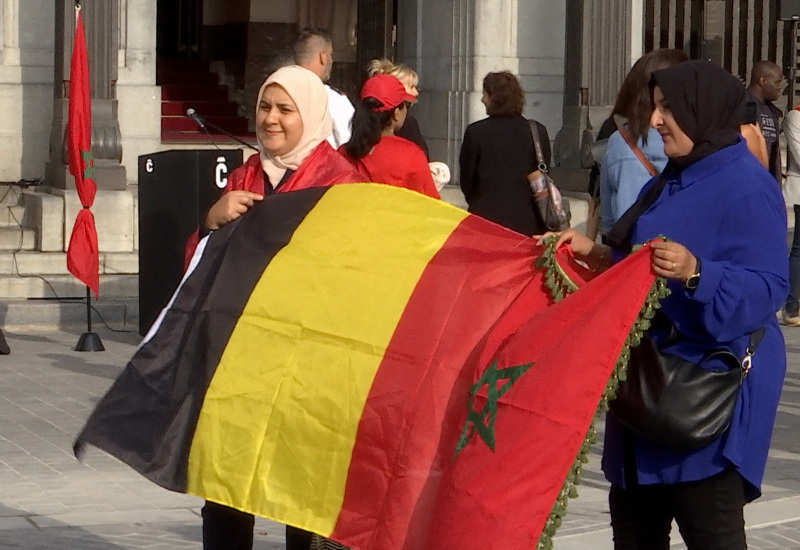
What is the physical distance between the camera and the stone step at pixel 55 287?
13.1m

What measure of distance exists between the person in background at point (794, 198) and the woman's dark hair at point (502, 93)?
3.76m

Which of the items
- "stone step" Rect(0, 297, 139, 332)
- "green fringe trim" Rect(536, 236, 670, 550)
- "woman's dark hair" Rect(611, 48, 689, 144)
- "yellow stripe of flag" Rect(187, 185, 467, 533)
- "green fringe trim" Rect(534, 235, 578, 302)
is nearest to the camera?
"green fringe trim" Rect(536, 236, 670, 550)

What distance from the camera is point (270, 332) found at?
4.66 m

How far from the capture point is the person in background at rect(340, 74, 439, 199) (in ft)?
21.0

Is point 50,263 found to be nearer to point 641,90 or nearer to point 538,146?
point 538,146

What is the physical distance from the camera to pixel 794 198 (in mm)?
13508

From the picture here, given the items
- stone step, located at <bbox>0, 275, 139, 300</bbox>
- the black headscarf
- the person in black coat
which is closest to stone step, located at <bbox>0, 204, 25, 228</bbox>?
stone step, located at <bbox>0, 275, 139, 300</bbox>

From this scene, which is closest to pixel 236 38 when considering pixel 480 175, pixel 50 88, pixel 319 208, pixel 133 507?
pixel 50 88

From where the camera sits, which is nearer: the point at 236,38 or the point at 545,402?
the point at 545,402

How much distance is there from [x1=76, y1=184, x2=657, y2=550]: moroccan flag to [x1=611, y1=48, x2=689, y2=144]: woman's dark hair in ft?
4.88

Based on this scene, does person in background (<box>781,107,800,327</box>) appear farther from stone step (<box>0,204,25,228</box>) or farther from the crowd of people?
the crowd of people

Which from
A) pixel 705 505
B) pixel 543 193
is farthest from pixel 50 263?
pixel 705 505

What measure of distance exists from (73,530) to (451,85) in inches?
411

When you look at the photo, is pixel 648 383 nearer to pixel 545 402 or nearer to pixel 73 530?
pixel 545 402
